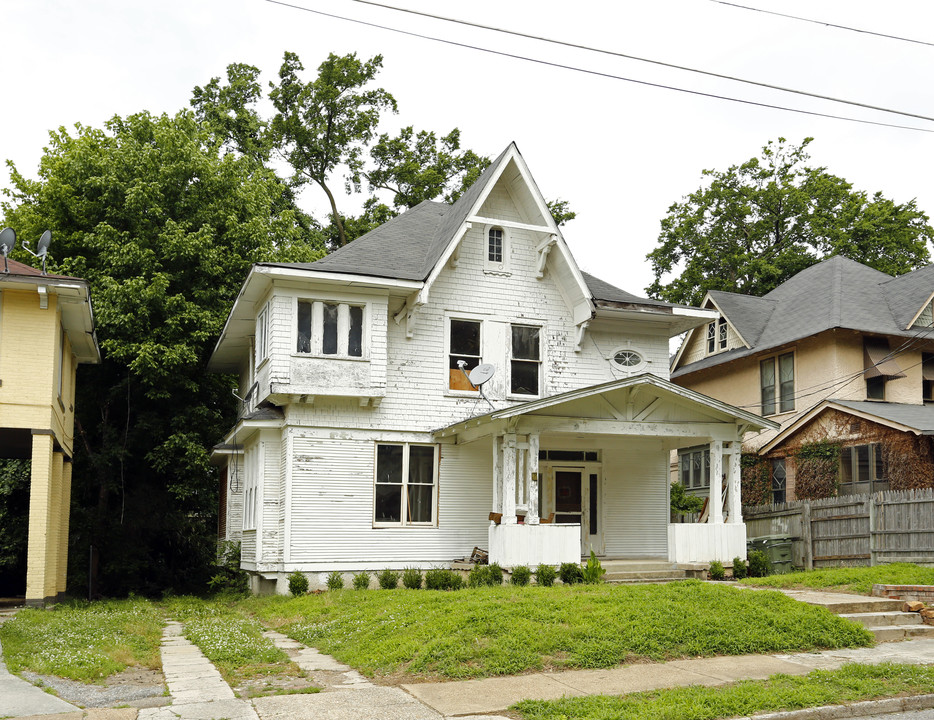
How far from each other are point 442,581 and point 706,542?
5423 mm

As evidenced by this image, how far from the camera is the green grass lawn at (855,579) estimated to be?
586 inches

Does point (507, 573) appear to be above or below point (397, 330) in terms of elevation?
below

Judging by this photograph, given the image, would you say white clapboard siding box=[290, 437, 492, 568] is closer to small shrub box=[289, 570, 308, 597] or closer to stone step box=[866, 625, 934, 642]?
small shrub box=[289, 570, 308, 597]

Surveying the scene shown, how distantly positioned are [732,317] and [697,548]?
1345 centimetres

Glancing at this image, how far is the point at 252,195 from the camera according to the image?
26438 millimetres

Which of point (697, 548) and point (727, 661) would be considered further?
point (697, 548)

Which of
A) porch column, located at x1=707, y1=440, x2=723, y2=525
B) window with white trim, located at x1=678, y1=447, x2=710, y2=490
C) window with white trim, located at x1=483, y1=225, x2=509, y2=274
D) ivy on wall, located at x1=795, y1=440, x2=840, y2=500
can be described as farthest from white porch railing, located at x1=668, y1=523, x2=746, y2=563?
window with white trim, located at x1=678, y1=447, x2=710, y2=490

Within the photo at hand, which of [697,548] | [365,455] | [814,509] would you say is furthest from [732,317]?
[365,455]

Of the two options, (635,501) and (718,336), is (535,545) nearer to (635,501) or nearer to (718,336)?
(635,501)

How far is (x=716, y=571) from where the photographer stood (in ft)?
Result: 57.2

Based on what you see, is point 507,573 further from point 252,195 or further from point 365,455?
point 252,195

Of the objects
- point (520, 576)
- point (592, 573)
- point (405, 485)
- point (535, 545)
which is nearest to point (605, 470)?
point (535, 545)

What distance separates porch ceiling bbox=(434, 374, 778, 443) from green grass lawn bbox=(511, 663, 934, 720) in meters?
8.52

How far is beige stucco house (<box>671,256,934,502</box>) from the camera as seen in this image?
22.6 m
